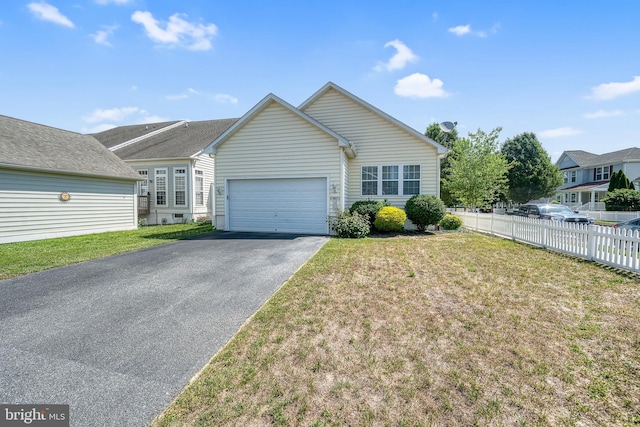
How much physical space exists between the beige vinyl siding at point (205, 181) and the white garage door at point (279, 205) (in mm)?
6509

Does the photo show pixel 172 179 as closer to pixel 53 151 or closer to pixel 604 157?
pixel 53 151

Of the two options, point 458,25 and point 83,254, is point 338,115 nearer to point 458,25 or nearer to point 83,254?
point 458,25

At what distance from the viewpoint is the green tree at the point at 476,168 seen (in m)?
20.2

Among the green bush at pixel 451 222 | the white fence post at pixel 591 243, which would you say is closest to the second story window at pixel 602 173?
the green bush at pixel 451 222

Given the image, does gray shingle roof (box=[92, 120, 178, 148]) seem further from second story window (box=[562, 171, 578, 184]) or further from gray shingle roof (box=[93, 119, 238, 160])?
Answer: second story window (box=[562, 171, 578, 184])

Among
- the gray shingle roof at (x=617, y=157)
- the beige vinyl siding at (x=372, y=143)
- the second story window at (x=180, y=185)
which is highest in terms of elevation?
the gray shingle roof at (x=617, y=157)

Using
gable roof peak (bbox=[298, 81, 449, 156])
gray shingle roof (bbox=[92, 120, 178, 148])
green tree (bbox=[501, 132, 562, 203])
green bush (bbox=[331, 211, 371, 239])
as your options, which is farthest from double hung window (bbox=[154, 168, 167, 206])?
green tree (bbox=[501, 132, 562, 203])

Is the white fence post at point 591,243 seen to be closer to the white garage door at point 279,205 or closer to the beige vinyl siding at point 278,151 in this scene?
the beige vinyl siding at point 278,151

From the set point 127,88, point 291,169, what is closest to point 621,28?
point 291,169

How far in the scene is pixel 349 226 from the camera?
434 inches

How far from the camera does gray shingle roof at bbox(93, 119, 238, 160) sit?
18297mm

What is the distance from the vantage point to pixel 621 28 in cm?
909

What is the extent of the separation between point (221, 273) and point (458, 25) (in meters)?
11.3

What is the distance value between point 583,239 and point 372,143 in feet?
29.6
